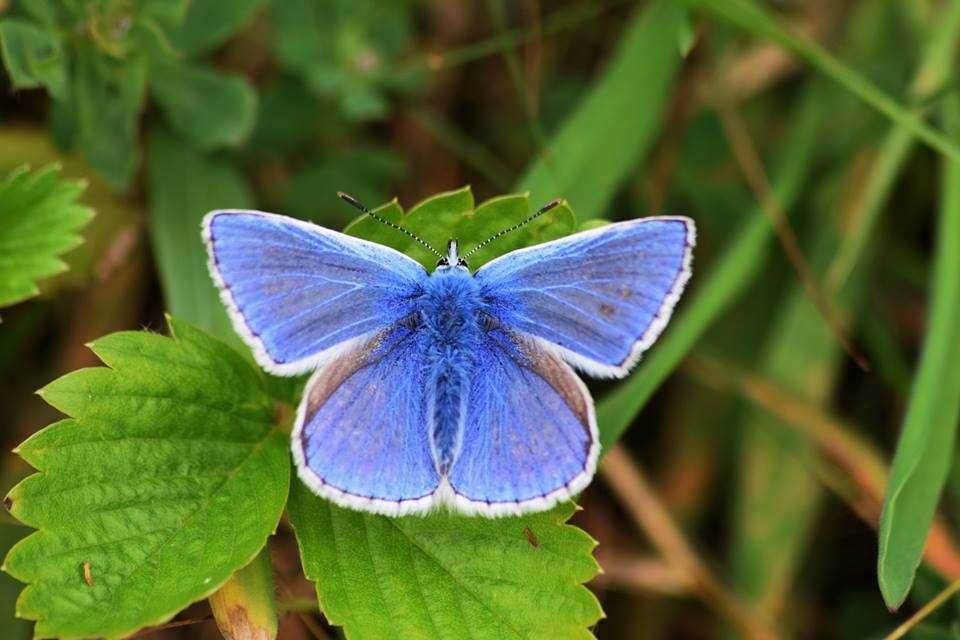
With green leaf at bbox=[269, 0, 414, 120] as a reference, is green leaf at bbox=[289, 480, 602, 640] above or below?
below

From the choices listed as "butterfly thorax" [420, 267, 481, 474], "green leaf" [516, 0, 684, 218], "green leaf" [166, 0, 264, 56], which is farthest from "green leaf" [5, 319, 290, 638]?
"green leaf" [166, 0, 264, 56]

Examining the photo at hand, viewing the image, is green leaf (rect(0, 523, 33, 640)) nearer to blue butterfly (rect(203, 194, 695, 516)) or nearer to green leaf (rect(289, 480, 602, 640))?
green leaf (rect(289, 480, 602, 640))

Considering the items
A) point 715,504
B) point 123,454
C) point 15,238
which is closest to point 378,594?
point 123,454

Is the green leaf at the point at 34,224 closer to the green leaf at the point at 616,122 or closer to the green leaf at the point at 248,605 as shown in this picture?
the green leaf at the point at 248,605

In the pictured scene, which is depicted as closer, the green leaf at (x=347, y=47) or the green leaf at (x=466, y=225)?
the green leaf at (x=466, y=225)

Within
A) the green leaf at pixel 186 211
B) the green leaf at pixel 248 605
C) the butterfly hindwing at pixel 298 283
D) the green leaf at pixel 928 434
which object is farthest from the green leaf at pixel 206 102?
the green leaf at pixel 928 434
